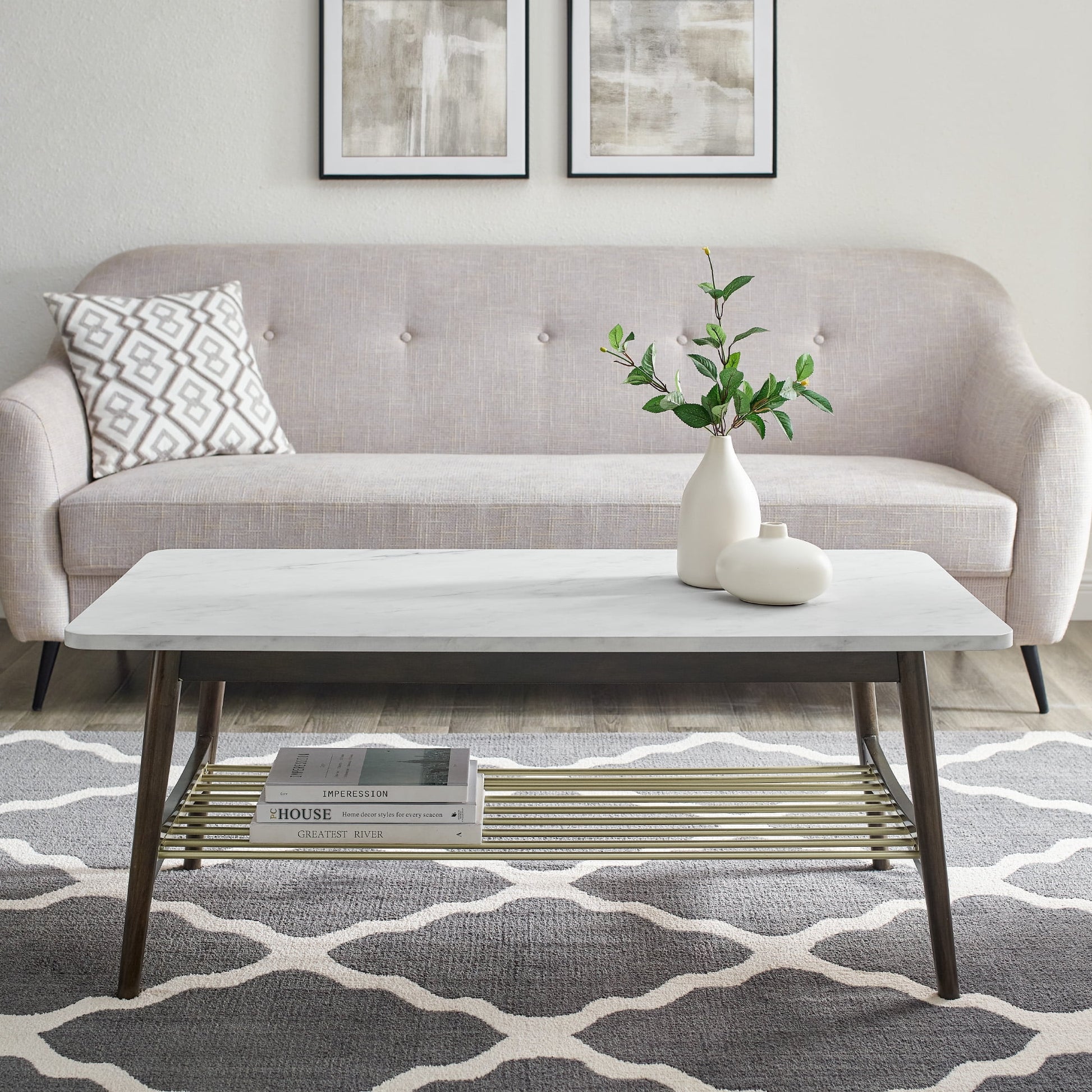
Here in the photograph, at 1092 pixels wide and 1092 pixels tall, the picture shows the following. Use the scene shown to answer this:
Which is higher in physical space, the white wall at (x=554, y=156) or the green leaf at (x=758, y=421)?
the white wall at (x=554, y=156)

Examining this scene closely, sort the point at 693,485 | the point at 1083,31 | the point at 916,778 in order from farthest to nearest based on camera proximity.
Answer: the point at 1083,31
the point at 693,485
the point at 916,778

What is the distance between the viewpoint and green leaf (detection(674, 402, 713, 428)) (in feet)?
5.02

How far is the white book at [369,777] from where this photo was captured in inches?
54.4

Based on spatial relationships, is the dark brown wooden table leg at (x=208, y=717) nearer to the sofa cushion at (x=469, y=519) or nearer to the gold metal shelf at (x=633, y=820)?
the gold metal shelf at (x=633, y=820)

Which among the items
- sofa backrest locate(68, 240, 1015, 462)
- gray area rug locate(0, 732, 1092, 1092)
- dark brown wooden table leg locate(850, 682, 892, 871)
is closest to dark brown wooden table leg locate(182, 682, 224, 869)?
gray area rug locate(0, 732, 1092, 1092)

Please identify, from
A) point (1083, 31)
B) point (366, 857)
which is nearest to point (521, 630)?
point (366, 857)

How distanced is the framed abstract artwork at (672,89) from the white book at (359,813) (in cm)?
219

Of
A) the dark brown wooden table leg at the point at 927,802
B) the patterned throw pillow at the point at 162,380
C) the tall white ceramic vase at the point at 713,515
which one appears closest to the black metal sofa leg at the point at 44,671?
the patterned throw pillow at the point at 162,380

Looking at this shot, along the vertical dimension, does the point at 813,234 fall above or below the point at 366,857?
above

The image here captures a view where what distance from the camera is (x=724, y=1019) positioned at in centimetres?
134

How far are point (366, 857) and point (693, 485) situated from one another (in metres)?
0.64

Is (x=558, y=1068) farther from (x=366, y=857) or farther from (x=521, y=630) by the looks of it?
(x=521, y=630)

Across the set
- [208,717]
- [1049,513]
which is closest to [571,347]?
[1049,513]

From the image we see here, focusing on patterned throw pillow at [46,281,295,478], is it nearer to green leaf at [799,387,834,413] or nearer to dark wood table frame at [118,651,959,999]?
dark wood table frame at [118,651,959,999]
